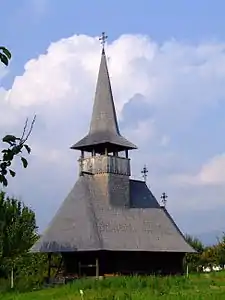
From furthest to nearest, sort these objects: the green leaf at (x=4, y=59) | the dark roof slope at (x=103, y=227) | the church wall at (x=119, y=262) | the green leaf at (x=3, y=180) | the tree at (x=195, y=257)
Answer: the tree at (x=195, y=257)
the church wall at (x=119, y=262)
the dark roof slope at (x=103, y=227)
the green leaf at (x=3, y=180)
the green leaf at (x=4, y=59)

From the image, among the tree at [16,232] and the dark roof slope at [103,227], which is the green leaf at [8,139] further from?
the dark roof slope at [103,227]

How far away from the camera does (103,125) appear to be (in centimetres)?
3875

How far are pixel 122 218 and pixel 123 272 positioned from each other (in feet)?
11.9

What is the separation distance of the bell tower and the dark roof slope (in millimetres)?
606

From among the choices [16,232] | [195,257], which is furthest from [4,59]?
[195,257]

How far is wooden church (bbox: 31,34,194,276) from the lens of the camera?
112ft

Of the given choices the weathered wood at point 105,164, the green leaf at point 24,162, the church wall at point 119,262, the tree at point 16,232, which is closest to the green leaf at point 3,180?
the green leaf at point 24,162

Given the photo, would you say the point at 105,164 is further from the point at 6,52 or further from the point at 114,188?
Answer: the point at 6,52

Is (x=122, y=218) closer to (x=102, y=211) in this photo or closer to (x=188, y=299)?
(x=102, y=211)

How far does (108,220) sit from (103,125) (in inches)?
252

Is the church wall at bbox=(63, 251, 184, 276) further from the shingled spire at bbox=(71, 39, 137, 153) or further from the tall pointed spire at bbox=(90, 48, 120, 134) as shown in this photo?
the tall pointed spire at bbox=(90, 48, 120, 134)

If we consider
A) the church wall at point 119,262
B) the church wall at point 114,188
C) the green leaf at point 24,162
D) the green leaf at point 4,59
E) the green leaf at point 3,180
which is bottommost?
the green leaf at point 3,180

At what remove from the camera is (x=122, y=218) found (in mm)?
36406

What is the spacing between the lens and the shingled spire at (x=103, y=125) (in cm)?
3734
